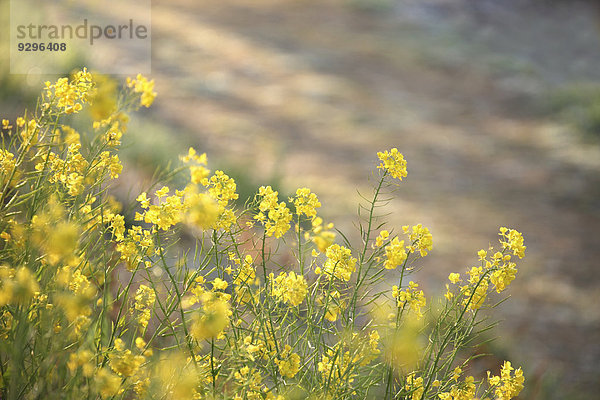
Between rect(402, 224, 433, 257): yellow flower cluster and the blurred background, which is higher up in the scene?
the blurred background

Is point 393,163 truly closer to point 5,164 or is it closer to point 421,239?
point 421,239

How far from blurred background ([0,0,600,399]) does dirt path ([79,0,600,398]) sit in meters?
0.02

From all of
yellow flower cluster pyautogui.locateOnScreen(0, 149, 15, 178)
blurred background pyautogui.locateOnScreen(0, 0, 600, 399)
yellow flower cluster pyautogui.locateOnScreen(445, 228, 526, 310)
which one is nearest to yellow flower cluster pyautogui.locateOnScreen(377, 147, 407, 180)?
yellow flower cluster pyautogui.locateOnScreen(445, 228, 526, 310)

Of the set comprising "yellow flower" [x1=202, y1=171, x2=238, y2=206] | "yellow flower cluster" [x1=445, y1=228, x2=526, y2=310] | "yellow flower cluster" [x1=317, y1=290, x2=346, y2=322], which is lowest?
"yellow flower cluster" [x1=317, y1=290, x2=346, y2=322]

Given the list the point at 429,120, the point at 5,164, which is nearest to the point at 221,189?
the point at 5,164

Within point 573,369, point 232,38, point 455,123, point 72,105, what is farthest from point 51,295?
point 232,38

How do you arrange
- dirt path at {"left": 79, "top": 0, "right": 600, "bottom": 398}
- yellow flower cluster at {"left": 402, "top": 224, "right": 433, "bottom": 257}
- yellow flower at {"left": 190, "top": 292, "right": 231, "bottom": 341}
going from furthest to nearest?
dirt path at {"left": 79, "top": 0, "right": 600, "bottom": 398} → yellow flower cluster at {"left": 402, "top": 224, "right": 433, "bottom": 257} → yellow flower at {"left": 190, "top": 292, "right": 231, "bottom": 341}

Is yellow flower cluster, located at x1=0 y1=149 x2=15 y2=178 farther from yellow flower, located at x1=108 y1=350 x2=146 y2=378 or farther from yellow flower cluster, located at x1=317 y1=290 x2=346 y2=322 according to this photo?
yellow flower cluster, located at x1=317 y1=290 x2=346 y2=322

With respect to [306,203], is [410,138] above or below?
above

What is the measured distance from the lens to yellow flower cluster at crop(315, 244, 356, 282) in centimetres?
136

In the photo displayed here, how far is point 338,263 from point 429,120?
19.6ft

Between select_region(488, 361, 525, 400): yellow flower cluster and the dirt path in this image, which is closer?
select_region(488, 361, 525, 400): yellow flower cluster

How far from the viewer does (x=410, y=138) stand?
6.49 m

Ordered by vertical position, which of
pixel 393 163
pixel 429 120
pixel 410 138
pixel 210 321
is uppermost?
pixel 429 120
